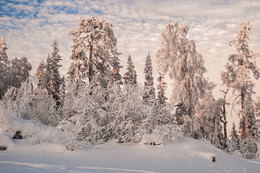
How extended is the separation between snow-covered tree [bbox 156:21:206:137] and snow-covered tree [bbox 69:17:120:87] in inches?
177

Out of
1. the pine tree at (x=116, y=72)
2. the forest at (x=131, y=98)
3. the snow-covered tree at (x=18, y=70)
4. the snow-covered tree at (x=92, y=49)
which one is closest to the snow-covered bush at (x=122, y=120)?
the forest at (x=131, y=98)

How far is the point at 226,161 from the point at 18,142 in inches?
377

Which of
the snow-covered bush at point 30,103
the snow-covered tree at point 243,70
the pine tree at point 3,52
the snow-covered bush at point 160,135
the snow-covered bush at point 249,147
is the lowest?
the snow-covered bush at point 249,147

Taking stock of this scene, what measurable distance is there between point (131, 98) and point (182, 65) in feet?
24.8

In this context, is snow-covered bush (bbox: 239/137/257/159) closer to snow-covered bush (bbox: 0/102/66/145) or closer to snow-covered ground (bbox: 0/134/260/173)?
snow-covered ground (bbox: 0/134/260/173)

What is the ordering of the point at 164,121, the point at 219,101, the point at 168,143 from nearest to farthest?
the point at 168,143, the point at 164,121, the point at 219,101

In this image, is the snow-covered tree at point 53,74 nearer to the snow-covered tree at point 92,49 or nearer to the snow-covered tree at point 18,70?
the snow-covered tree at point 18,70

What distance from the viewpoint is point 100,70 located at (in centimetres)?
1911

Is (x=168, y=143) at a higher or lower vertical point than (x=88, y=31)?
lower

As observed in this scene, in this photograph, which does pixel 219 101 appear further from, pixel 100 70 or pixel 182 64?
pixel 100 70

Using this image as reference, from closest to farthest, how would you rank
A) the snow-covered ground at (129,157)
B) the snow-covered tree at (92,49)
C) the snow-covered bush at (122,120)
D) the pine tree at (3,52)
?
the snow-covered ground at (129,157)
the snow-covered bush at (122,120)
the snow-covered tree at (92,49)
the pine tree at (3,52)

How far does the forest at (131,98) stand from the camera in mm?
12875

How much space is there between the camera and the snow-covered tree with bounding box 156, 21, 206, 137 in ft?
64.6

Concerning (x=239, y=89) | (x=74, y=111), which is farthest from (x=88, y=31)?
(x=239, y=89)
